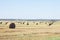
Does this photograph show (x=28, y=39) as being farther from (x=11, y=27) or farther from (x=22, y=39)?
(x=11, y=27)

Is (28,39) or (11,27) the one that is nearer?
(28,39)

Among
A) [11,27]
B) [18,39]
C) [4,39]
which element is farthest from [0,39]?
[11,27]

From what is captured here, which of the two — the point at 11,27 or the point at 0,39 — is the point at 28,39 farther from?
the point at 11,27

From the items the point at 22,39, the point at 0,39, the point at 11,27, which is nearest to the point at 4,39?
the point at 0,39

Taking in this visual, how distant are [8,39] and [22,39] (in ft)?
6.62

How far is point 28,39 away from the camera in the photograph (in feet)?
92.9

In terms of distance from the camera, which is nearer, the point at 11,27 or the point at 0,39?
the point at 0,39

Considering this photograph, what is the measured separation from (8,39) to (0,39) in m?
1.15

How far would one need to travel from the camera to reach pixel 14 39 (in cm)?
2831

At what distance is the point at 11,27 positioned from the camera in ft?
171

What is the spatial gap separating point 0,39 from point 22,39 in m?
3.17

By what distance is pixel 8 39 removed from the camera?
28500 mm

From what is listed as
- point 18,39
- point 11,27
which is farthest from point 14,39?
point 11,27

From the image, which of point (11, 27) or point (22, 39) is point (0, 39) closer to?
point (22, 39)
